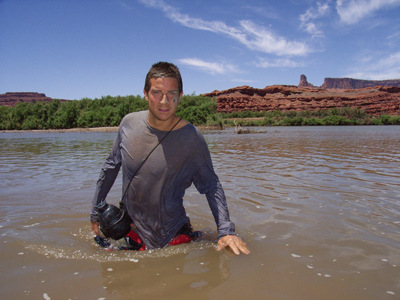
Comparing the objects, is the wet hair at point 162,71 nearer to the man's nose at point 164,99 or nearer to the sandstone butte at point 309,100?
the man's nose at point 164,99


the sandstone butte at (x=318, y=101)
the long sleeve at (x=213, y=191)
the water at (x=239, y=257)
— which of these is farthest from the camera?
the sandstone butte at (x=318, y=101)

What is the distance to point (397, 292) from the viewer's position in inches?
81.7

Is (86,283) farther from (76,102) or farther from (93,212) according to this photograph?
(76,102)

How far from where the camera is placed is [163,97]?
2.44 metres

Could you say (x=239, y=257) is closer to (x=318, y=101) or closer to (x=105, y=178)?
(x=105, y=178)

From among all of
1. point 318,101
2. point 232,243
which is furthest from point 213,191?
point 318,101

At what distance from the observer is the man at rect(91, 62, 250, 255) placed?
2.47m

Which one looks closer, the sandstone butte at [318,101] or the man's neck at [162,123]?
the man's neck at [162,123]

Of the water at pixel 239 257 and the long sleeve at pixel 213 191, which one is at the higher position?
the long sleeve at pixel 213 191

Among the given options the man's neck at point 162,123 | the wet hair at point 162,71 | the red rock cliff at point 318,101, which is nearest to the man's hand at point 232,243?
the man's neck at point 162,123

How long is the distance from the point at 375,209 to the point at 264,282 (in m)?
2.79

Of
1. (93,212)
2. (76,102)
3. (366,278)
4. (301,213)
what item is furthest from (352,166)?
(76,102)

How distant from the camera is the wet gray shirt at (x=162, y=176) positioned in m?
2.52

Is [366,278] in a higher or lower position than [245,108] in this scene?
lower
